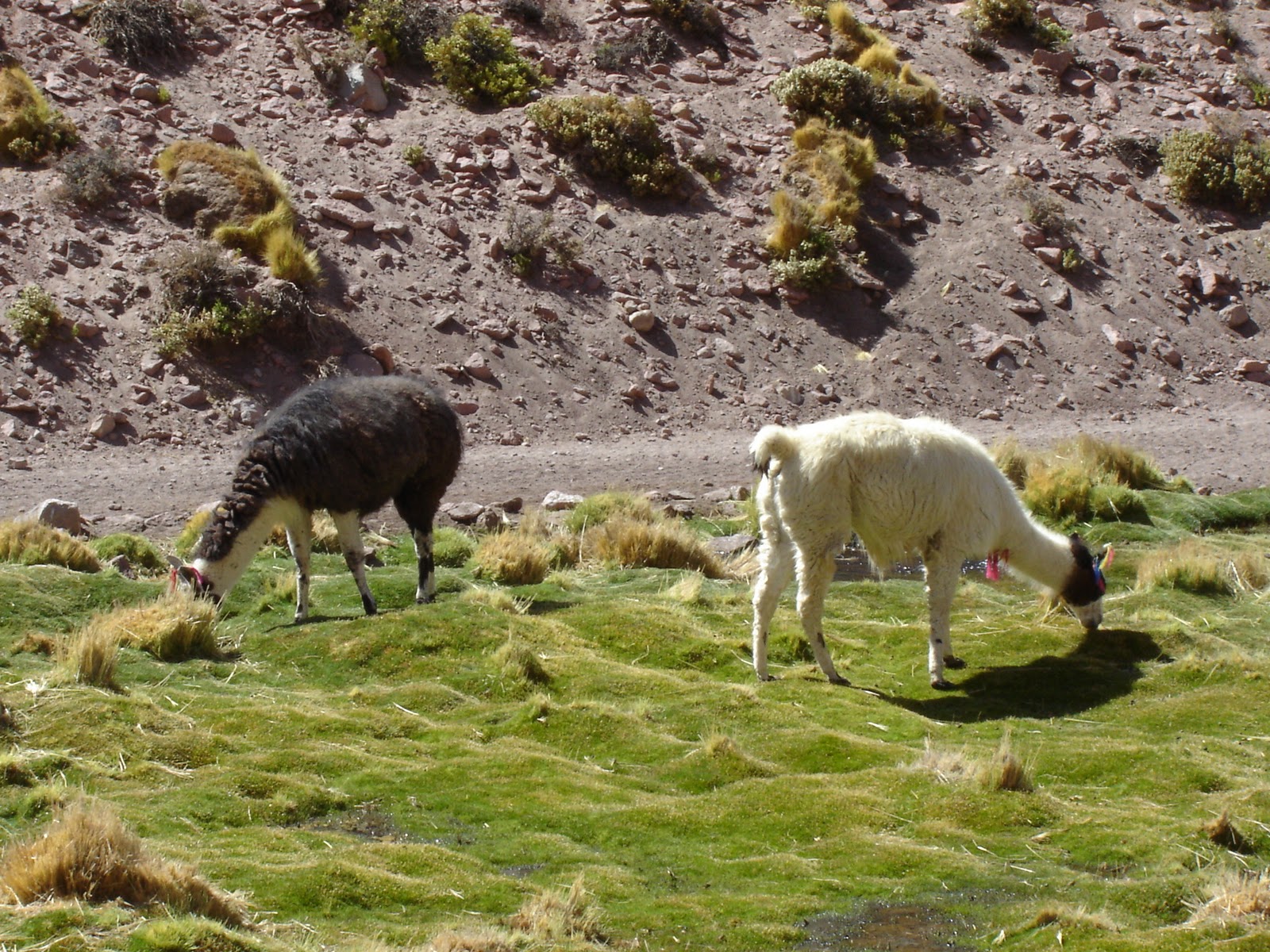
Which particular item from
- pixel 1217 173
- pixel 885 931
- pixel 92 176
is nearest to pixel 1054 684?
pixel 885 931

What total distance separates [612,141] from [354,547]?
18.4 m

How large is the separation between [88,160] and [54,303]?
385 centimetres

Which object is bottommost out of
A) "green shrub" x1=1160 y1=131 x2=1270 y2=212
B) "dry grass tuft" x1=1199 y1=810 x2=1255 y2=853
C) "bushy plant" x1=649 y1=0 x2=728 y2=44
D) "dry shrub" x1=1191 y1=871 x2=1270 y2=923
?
"dry grass tuft" x1=1199 y1=810 x2=1255 y2=853

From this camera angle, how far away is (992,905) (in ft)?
21.6

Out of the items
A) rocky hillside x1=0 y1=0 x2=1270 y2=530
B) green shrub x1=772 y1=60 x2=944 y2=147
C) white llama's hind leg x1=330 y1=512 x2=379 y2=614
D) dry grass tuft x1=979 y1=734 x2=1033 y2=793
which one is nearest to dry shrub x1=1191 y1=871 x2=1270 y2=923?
dry grass tuft x1=979 y1=734 x2=1033 y2=793

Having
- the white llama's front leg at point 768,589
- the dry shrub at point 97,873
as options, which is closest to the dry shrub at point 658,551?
the white llama's front leg at point 768,589

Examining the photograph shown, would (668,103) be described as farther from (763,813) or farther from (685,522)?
(763,813)

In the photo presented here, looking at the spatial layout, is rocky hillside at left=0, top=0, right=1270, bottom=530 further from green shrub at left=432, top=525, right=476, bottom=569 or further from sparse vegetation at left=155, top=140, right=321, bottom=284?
green shrub at left=432, top=525, right=476, bottom=569

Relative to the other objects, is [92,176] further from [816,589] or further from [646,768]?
[646,768]

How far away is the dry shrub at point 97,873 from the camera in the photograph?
17.1ft

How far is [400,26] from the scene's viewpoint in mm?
30953

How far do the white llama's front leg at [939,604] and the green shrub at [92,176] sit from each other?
19.6 meters

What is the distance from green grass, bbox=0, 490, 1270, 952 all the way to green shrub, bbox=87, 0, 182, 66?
63.4ft

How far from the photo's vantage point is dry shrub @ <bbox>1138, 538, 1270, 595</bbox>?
1410 centimetres
